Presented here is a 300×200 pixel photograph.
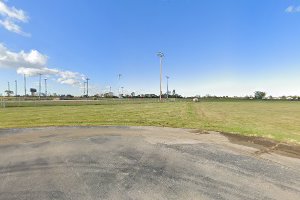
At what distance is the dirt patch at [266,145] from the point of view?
10.7 metres

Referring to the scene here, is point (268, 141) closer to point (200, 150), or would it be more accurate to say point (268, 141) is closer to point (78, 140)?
point (200, 150)

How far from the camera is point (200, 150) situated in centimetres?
1081

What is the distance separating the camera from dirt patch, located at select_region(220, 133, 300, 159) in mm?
10719

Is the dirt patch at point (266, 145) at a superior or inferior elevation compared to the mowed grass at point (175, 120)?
inferior

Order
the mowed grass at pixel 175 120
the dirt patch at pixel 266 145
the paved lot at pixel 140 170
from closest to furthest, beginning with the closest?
the paved lot at pixel 140 170 → the dirt patch at pixel 266 145 → the mowed grass at pixel 175 120

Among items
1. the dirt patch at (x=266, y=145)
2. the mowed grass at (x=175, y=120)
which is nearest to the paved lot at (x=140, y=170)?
the dirt patch at (x=266, y=145)

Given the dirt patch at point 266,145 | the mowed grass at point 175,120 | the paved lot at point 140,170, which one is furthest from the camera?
the mowed grass at point 175,120

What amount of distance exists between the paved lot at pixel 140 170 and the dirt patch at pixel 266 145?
55 centimetres

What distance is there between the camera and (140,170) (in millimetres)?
8086

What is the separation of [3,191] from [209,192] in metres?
4.87

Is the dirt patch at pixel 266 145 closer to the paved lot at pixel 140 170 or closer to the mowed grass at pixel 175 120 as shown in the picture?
the paved lot at pixel 140 170

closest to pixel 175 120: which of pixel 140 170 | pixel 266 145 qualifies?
pixel 266 145

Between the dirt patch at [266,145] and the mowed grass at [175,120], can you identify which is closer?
the dirt patch at [266,145]

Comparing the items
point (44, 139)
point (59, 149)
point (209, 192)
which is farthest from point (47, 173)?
point (44, 139)
